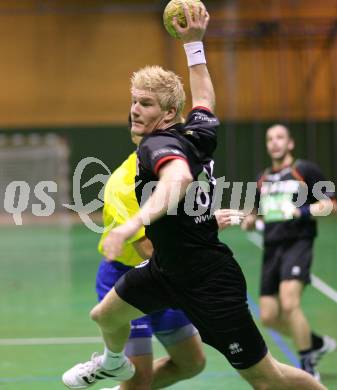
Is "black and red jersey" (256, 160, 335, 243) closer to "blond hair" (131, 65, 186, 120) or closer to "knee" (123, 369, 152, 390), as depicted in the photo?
"knee" (123, 369, 152, 390)

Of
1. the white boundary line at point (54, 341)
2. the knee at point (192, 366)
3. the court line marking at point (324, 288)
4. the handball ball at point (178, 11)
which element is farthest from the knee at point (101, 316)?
the court line marking at point (324, 288)

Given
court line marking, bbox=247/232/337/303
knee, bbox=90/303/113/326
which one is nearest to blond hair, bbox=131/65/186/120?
knee, bbox=90/303/113/326

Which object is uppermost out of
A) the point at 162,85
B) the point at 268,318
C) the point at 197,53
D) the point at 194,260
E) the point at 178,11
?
the point at 178,11

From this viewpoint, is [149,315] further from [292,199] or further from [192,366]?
[292,199]

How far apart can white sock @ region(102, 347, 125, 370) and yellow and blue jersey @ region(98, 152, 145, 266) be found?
1.82 ft

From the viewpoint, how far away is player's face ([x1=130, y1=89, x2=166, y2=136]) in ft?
12.7

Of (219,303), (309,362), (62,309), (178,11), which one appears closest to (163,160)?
(219,303)

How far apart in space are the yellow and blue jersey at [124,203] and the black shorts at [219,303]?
42 centimetres

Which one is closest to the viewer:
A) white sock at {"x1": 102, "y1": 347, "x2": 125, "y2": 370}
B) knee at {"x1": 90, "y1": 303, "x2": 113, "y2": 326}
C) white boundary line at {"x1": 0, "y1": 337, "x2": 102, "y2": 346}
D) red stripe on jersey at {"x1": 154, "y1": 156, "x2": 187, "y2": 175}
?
red stripe on jersey at {"x1": 154, "y1": 156, "x2": 187, "y2": 175}

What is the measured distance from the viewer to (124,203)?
4.45 metres

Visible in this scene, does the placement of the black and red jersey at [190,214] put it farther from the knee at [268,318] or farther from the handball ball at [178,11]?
the knee at [268,318]

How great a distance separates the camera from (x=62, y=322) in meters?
8.15

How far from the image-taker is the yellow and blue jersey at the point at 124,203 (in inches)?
174

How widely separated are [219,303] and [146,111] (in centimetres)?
101
